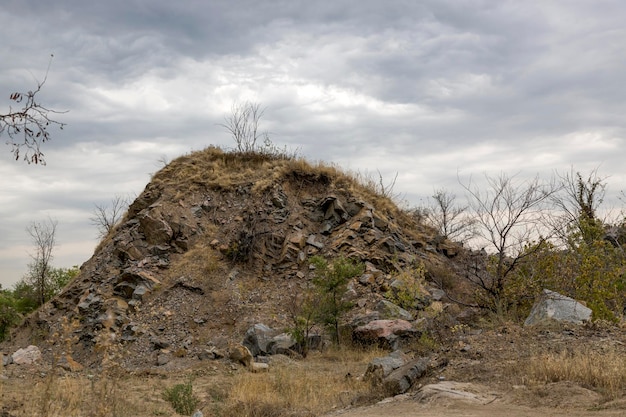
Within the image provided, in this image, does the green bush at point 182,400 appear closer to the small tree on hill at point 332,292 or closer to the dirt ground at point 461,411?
the dirt ground at point 461,411

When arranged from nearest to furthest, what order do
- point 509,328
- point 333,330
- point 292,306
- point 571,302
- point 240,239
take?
point 509,328, point 571,302, point 333,330, point 292,306, point 240,239

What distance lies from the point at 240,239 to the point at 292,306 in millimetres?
3824

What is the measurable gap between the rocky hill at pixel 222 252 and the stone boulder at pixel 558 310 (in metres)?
5.29

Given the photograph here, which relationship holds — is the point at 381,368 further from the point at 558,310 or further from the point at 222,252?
the point at 222,252

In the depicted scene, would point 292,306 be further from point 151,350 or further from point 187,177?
point 187,177

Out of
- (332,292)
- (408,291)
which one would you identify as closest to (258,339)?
(332,292)

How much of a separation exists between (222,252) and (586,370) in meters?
13.7

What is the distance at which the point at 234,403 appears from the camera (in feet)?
29.7

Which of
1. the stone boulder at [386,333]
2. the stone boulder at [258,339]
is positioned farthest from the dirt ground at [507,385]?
the stone boulder at [258,339]

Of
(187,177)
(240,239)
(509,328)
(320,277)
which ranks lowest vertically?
(509,328)

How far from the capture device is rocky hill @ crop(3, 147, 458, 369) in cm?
1717

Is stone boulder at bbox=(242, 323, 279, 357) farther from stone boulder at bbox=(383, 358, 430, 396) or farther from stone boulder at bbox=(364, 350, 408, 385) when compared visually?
stone boulder at bbox=(383, 358, 430, 396)

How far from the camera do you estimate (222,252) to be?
65.0 ft

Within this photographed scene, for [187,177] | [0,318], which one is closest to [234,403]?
[187,177]
